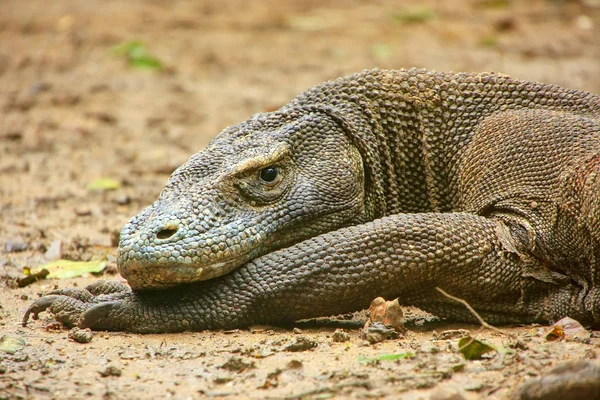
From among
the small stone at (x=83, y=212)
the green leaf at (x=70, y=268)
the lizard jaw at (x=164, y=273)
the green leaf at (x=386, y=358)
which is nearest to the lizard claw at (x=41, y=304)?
the lizard jaw at (x=164, y=273)

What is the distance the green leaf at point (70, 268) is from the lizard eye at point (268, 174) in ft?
5.65

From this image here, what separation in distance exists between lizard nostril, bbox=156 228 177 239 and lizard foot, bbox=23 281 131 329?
0.45 metres

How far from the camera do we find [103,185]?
26.9 feet

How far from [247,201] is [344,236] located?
23.3 inches

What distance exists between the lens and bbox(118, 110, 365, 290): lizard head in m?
4.46

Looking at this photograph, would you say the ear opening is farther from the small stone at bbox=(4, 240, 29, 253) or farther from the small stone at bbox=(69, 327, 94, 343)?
the small stone at bbox=(4, 240, 29, 253)

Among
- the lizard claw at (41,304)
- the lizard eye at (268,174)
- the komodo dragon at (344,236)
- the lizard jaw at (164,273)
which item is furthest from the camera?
the lizard eye at (268,174)

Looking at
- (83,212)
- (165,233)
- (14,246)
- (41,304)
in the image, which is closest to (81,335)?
(41,304)

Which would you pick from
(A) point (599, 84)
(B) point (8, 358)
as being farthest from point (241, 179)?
(A) point (599, 84)

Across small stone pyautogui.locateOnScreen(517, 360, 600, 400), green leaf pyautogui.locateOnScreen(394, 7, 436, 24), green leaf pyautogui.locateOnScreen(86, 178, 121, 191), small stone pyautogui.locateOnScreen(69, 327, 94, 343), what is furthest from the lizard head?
green leaf pyautogui.locateOnScreen(394, 7, 436, 24)

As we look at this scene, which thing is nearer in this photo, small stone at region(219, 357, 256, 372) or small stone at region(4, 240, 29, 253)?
small stone at region(219, 357, 256, 372)

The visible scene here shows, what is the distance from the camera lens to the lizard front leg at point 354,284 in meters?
4.59

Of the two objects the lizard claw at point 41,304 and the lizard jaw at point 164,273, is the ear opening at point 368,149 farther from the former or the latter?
the lizard claw at point 41,304

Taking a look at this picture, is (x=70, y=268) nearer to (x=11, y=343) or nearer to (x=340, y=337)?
(x=11, y=343)
